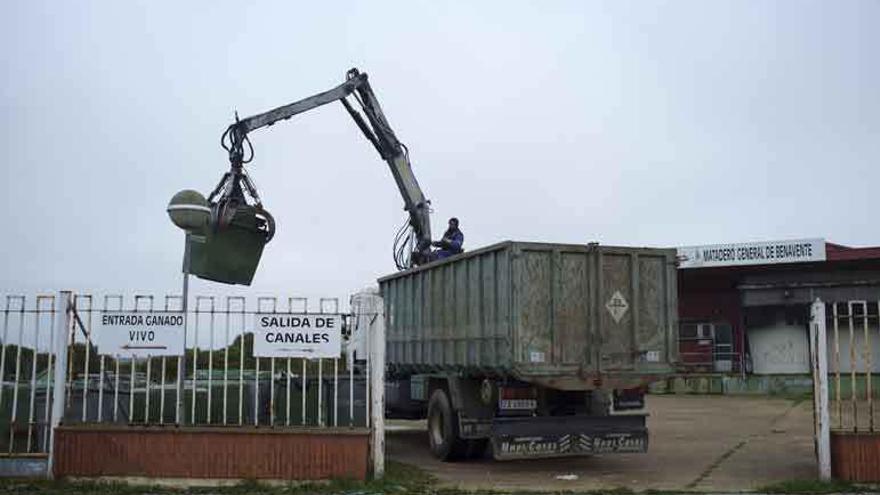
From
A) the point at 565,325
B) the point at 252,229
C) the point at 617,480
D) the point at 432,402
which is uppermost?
the point at 252,229

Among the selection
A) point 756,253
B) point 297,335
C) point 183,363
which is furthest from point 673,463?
point 756,253

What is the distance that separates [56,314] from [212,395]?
2229 mm

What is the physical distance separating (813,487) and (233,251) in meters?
9.66

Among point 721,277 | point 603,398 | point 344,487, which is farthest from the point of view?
point 721,277

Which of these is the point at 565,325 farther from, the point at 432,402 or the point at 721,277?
the point at 721,277

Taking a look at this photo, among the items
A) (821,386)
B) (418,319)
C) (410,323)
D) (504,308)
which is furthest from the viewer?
(410,323)

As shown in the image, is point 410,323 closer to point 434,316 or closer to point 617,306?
point 434,316

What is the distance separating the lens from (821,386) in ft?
34.2

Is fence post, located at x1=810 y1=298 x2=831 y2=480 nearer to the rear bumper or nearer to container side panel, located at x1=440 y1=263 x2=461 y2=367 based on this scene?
the rear bumper

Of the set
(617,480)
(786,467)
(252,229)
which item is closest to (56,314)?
(252,229)

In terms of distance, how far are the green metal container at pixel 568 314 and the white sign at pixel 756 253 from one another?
16.8 m

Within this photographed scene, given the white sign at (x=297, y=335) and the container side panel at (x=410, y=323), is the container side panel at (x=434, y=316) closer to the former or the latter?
the container side panel at (x=410, y=323)

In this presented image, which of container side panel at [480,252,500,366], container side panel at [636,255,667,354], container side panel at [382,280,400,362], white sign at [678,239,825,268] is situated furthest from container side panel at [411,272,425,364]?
white sign at [678,239,825,268]

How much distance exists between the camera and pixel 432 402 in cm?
1329
